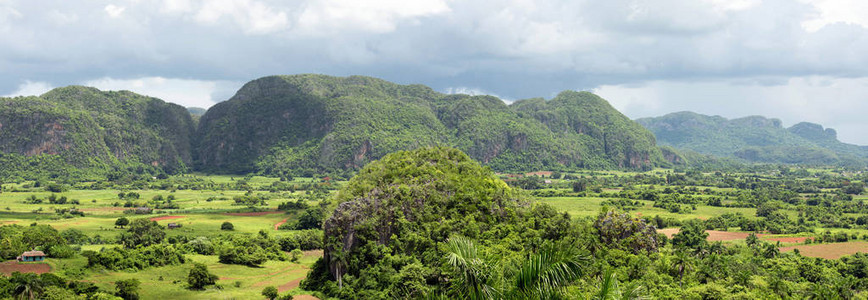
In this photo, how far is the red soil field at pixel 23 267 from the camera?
188 ft

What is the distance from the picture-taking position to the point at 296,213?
115812 mm

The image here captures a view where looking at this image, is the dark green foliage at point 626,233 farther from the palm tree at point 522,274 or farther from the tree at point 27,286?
the tree at point 27,286

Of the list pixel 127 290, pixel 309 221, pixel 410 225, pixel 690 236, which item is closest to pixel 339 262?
pixel 410 225

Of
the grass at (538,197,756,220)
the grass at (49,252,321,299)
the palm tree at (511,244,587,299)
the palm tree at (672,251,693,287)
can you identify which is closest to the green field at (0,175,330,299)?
the grass at (49,252,321,299)

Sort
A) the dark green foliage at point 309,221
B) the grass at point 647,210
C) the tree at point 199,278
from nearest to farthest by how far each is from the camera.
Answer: the tree at point 199,278 → the dark green foliage at point 309,221 → the grass at point 647,210

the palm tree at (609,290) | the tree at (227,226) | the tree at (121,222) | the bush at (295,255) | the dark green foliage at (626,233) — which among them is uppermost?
the palm tree at (609,290)

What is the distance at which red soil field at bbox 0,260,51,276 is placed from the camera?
2259 inches

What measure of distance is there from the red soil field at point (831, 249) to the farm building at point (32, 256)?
92.4 metres

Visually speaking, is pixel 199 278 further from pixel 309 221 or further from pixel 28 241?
pixel 309 221

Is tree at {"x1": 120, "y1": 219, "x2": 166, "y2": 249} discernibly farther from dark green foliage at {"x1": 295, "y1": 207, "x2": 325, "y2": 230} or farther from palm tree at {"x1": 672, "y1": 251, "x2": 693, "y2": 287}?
palm tree at {"x1": 672, "y1": 251, "x2": 693, "y2": 287}

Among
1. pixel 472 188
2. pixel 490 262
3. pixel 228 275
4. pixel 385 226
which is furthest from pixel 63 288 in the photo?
pixel 490 262

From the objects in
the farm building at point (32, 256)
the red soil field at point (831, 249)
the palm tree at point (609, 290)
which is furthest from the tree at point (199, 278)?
the red soil field at point (831, 249)

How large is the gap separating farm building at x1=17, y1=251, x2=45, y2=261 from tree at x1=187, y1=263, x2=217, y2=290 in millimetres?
16744

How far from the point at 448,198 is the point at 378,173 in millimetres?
10714
